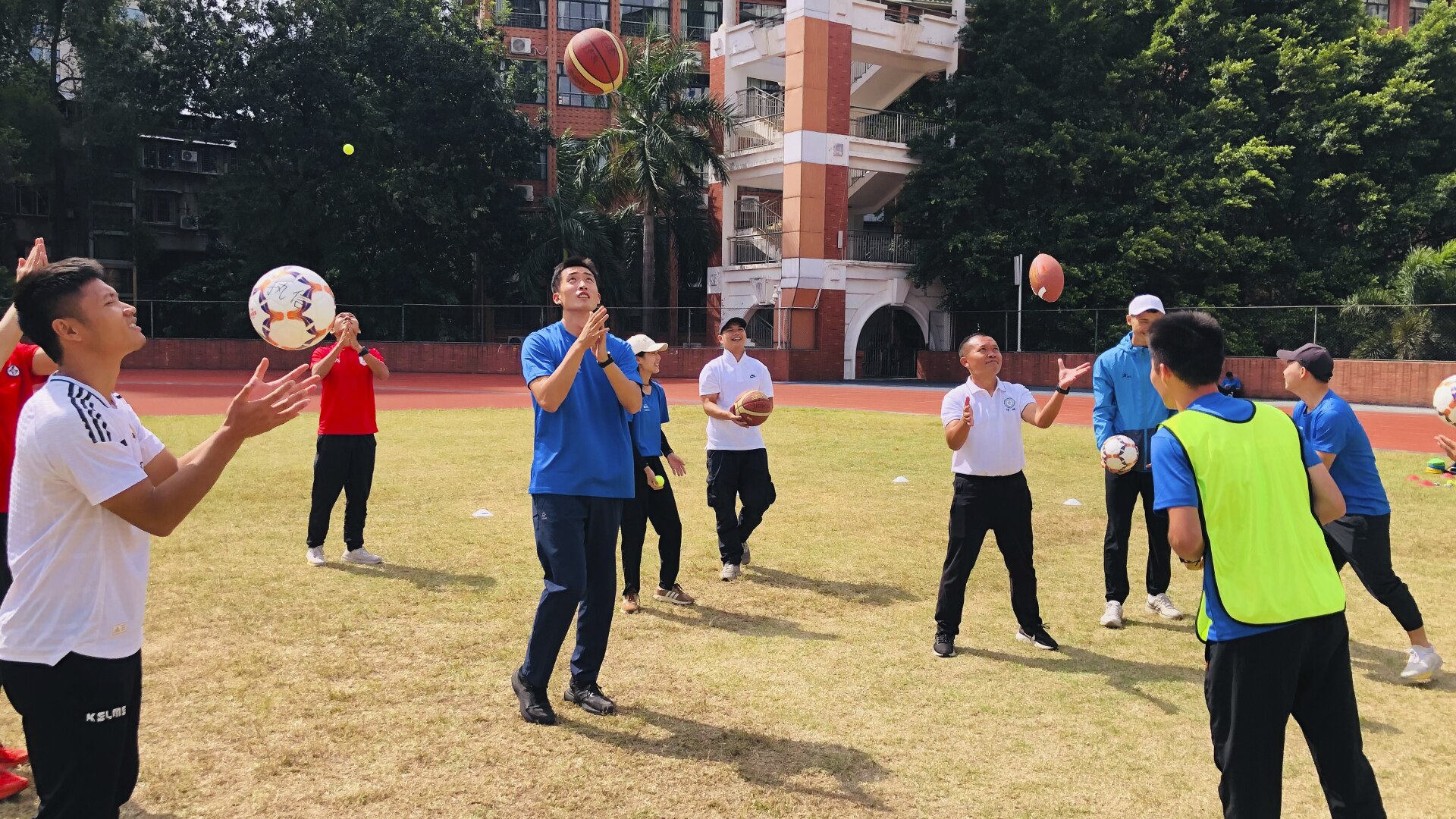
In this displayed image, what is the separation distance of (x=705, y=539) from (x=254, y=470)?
698 cm

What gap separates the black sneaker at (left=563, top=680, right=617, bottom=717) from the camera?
5.09 m

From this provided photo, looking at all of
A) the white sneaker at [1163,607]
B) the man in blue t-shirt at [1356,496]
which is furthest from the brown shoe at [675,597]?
the man in blue t-shirt at [1356,496]

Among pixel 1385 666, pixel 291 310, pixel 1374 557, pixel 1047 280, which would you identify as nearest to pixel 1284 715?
pixel 1374 557

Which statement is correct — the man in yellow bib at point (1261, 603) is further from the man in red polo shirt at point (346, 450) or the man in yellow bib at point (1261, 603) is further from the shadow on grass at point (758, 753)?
the man in red polo shirt at point (346, 450)

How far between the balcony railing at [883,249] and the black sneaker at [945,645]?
1180 inches

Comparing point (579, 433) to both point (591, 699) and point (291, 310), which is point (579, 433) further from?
point (291, 310)

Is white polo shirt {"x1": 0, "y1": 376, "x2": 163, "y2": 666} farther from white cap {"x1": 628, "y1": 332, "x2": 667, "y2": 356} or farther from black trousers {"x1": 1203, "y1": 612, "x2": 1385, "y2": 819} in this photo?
white cap {"x1": 628, "y1": 332, "x2": 667, "y2": 356}

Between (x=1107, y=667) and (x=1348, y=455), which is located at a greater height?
(x=1348, y=455)

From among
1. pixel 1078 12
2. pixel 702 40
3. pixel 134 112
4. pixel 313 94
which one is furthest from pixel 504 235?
pixel 1078 12

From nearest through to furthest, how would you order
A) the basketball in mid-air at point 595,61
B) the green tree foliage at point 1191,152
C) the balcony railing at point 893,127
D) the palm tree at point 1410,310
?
the basketball in mid-air at point 595,61
the palm tree at point 1410,310
the green tree foliage at point 1191,152
the balcony railing at point 893,127

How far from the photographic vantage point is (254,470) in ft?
43.1

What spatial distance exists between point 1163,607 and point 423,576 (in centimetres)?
557

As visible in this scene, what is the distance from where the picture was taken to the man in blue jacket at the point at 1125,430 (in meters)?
6.77

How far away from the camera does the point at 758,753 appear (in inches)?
183
